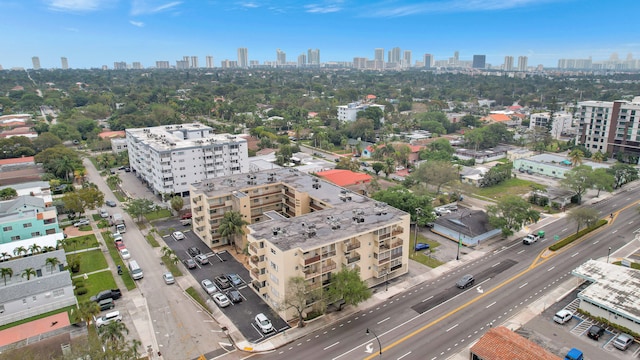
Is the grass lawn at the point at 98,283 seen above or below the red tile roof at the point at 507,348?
below

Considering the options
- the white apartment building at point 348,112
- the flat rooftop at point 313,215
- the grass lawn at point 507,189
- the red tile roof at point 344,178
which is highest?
the white apartment building at point 348,112

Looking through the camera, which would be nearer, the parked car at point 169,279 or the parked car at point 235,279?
the parked car at point 235,279

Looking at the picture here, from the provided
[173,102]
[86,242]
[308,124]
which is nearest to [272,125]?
[308,124]

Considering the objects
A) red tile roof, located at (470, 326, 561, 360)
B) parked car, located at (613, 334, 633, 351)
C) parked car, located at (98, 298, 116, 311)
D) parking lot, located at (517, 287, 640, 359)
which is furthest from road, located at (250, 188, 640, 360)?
parked car, located at (98, 298, 116, 311)

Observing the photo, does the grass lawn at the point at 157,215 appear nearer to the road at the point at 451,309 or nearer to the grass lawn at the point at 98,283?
the grass lawn at the point at 98,283

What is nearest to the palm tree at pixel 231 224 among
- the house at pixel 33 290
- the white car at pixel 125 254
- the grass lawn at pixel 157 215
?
the white car at pixel 125 254
